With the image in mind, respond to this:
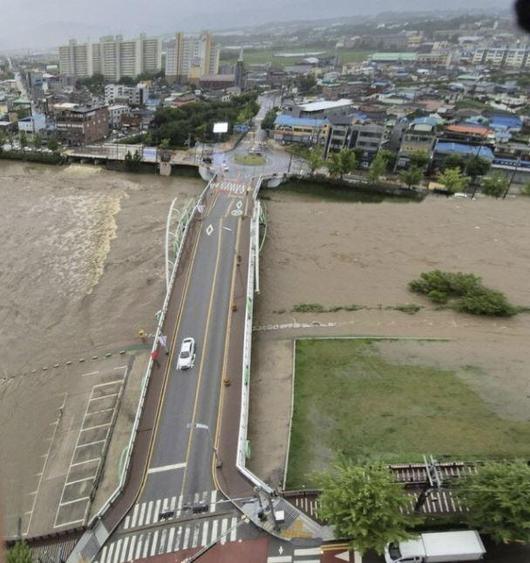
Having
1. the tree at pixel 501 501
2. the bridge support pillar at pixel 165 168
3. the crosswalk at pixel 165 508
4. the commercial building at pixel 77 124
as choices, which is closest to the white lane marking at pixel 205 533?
the crosswalk at pixel 165 508

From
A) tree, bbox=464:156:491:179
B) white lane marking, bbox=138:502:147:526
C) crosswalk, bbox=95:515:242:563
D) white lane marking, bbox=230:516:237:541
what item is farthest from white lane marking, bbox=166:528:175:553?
tree, bbox=464:156:491:179

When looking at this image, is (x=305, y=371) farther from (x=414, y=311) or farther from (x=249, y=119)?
(x=249, y=119)

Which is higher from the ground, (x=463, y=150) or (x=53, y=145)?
(x=463, y=150)

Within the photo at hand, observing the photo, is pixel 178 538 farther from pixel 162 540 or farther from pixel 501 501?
pixel 501 501

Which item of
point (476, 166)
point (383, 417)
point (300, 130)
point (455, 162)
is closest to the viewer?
point (383, 417)

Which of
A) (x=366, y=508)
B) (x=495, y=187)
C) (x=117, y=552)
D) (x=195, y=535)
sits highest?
(x=495, y=187)

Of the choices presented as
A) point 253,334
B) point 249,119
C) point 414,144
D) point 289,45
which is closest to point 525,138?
point 414,144

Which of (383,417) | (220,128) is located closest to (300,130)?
(220,128)

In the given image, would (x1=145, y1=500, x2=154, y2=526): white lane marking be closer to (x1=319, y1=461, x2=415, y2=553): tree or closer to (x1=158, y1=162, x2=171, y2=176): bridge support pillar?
(x1=319, y1=461, x2=415, y2=553): tree

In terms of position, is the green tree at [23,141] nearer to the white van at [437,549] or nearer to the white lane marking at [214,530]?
the white lane marking at [214,530]
